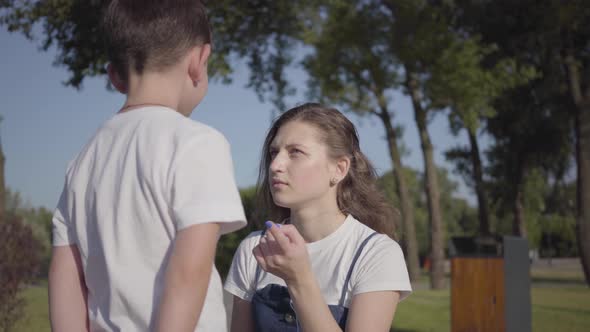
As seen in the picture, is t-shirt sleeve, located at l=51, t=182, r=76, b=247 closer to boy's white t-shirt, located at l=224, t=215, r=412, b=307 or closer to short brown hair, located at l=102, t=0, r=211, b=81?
short brown hair, located at l=102, t=0, r=211, b=81

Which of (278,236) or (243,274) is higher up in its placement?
(278,236)

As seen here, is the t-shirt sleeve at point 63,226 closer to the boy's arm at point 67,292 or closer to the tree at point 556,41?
the boy's arm at point 67,292

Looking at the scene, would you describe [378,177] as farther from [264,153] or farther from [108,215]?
[108,215]

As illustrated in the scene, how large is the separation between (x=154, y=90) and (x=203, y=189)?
35 centimetres

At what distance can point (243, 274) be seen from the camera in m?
2.79

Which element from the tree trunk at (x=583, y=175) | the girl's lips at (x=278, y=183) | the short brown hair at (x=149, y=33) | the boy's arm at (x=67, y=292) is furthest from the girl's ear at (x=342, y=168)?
the tree trunk at (x=583, y=175)

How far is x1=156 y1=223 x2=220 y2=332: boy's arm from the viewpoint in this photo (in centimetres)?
161

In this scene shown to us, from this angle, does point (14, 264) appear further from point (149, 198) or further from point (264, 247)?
point (149, 198)

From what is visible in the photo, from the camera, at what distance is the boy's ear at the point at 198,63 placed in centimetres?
187

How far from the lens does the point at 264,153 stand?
10.7 feet

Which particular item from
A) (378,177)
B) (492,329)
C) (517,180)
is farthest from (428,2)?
(378,177)

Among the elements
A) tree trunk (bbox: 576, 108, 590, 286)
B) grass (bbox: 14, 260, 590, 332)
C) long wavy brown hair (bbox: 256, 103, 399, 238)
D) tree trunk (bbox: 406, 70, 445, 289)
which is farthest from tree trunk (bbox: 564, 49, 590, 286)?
long wavy brown hair (bbox: 256, 103, 399, 238)

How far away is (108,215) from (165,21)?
53 centimetres

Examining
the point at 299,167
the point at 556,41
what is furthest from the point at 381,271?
the point at 556,41
